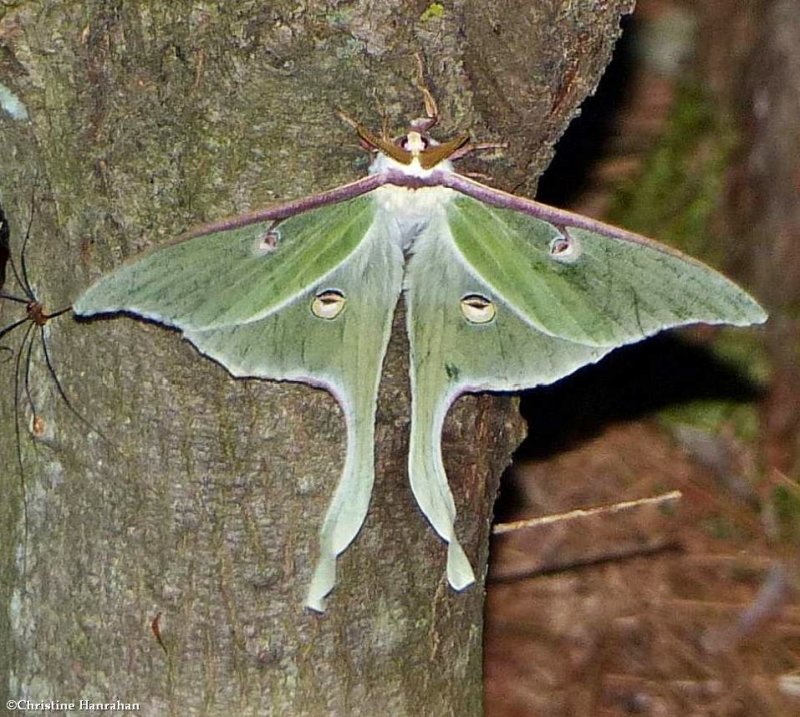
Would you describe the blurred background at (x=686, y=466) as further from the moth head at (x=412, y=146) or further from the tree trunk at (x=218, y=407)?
the moth head at (x=412, y=146)

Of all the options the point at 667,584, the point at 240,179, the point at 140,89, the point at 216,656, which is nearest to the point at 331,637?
the point at 216,656

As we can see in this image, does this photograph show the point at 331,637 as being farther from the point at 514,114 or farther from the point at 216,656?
the point at 514,114


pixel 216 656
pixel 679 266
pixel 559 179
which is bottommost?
pixel 216 656

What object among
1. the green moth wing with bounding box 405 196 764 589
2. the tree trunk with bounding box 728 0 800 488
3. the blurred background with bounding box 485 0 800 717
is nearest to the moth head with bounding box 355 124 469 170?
the green moth wing with bounding box 405 196 764 589

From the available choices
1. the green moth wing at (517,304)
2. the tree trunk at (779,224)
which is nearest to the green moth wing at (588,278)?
the green moth wing at (517,304)

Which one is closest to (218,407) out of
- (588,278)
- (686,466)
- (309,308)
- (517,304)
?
(309,308)

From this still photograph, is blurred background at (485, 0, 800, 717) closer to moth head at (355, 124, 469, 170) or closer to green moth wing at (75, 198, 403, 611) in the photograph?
green moth wing at (75, 198, 403, 611)
